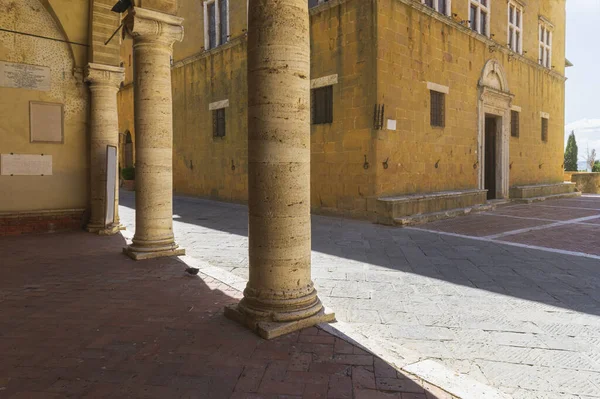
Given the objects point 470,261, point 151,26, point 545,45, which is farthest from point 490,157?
point 151,26

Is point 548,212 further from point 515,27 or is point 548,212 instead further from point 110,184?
point 110,184

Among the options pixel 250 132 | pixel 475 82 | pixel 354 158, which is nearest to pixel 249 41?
pixel 250 132

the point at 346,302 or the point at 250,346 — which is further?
the point at 346,302

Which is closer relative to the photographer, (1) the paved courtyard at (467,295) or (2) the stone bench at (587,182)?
(1) the paved courtyard at (467,295)

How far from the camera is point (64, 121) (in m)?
8.34

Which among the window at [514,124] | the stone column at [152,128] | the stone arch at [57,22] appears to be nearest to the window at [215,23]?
the stone arch at [57,22]

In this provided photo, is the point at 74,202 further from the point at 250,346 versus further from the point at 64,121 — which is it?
the point at 250,346

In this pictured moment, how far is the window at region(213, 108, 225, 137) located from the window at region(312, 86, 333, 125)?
174 inches

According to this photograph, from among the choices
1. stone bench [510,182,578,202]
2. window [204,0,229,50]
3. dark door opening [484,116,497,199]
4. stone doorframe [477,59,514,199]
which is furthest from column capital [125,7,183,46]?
stone bench [510,182,578,202]

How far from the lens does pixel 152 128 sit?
225 inches

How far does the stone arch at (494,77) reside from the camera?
44.2ft

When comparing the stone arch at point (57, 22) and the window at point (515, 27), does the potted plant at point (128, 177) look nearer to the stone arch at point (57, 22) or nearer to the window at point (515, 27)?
the stone arch at point (57, 22)

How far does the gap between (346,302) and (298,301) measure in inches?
35.3

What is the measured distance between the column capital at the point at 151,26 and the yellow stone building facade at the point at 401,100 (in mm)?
5317
